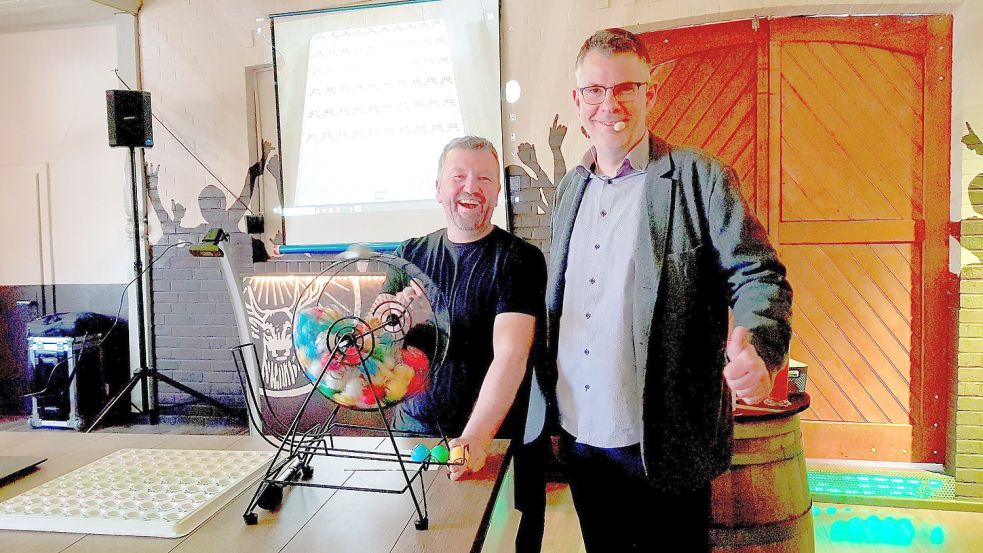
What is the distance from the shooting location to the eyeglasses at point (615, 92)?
172 cm

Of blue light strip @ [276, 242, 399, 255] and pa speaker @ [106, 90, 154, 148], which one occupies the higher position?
pa speaker @ [106, 90, 154, 148]

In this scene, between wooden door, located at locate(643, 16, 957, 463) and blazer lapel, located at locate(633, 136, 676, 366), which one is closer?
blazer lapel, located at locate(633, 136, 676, 366)

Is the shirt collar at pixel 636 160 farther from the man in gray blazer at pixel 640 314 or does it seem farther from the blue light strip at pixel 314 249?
the blue light strip at pixel 314 249

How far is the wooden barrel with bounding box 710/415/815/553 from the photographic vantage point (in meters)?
1.70

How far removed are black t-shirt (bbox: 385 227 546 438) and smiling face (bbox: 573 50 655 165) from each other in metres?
0.37

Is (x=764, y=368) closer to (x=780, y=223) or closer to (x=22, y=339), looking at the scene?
(x=780, y=223)

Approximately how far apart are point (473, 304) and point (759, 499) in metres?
0.95

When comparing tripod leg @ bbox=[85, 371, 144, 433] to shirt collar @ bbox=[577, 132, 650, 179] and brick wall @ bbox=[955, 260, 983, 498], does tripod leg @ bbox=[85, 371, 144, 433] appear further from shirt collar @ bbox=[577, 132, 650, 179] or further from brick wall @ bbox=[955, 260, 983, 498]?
brick wall @ bbox=[955, 260, 983, 498]

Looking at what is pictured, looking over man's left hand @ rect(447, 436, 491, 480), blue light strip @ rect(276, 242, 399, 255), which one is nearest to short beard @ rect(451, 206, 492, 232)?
man's left hand @ rect(447, 436, 491, 480)

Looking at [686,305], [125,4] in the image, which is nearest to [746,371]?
[686,305]

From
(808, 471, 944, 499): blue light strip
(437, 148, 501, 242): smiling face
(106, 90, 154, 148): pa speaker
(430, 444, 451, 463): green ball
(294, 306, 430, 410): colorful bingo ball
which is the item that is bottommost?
(808, 471, 944, 499): blue light strip

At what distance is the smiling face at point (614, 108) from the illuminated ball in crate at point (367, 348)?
0.89 m

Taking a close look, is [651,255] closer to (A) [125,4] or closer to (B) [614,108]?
(B) [614,108]

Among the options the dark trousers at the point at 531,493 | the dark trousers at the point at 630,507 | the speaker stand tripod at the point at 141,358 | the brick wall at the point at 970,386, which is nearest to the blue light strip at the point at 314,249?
the speaker stand tripod at the point at 141,358
